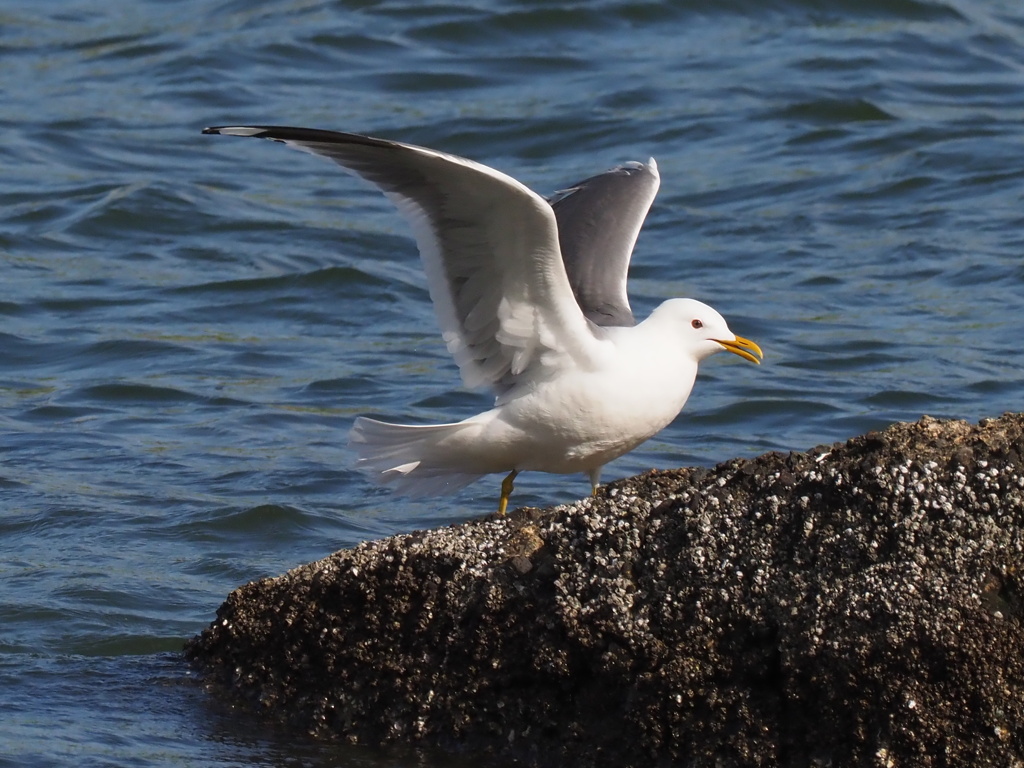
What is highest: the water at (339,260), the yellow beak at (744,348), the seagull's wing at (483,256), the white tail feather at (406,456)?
the seagull's wing at (483,256)

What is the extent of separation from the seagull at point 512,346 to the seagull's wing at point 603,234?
0.45 metres

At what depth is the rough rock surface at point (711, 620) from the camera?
3850 mm

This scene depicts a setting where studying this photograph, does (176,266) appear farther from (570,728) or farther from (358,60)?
(570,728)

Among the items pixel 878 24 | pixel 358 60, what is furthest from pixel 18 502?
pixel 878 24

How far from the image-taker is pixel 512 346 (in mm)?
5867

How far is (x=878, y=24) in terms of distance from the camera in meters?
16.6

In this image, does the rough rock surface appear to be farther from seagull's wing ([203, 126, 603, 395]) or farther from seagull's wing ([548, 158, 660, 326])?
seagull's wing ([548, 158, 660, 326])

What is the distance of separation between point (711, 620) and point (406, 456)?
201 cm

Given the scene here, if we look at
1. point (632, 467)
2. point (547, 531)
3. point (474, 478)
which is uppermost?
point (547, 531)

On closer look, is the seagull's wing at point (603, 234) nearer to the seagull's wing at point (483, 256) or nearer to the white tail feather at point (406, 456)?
the seagull's wing at point (483, 256)

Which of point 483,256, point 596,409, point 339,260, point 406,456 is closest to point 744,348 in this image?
point 596,409

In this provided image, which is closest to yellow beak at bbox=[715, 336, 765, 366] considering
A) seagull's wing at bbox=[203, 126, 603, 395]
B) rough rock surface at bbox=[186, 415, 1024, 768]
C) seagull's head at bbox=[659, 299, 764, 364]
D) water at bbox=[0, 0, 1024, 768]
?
seagull's head at bbox=[659, 299, 764, 364]

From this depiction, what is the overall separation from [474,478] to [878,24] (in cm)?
1193

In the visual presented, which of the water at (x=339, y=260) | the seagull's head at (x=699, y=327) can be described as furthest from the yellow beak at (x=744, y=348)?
the water at (x=339, y=260)
